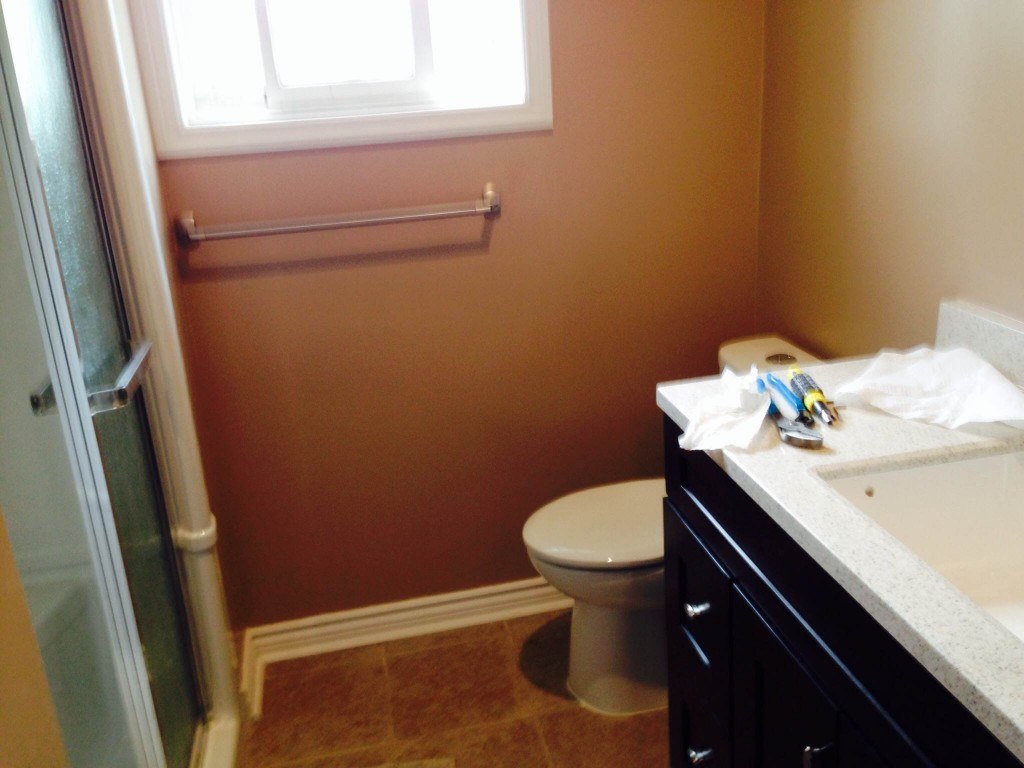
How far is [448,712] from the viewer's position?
6.95 feet

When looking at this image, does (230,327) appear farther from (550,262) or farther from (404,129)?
(550,262)

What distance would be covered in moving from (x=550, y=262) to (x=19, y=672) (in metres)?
1.46

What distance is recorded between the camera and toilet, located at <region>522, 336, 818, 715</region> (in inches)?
75.5

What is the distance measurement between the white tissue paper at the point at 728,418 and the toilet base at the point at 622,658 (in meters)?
0.80

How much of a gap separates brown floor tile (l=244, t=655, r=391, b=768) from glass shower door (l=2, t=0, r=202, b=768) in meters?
0.21

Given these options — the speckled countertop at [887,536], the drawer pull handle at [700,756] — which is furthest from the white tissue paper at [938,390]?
the drawer pull handle at [700,756]

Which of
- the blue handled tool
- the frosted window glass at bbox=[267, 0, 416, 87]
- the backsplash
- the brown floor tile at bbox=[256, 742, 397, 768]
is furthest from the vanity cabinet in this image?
Answer: the frosted window glass at bbox=[267, 0, 416, 87]

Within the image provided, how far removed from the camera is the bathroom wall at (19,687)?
0.97 m

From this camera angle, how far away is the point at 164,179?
1968mm

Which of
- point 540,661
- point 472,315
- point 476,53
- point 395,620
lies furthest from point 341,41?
point 540,661

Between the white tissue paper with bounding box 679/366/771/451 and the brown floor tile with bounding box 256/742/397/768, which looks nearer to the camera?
the white tissue paper with bounding box 679/366/771/451

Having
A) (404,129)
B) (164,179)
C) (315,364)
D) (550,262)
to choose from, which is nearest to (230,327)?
(315,364)

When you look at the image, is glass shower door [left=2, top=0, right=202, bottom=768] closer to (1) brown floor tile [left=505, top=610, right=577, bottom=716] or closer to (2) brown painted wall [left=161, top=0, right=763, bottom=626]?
(2) brown painted wall [left=161, top=0, right=763, bottom=626]

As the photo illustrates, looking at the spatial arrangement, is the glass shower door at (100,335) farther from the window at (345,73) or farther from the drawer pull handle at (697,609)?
the drawer pull handle at (697,609)
